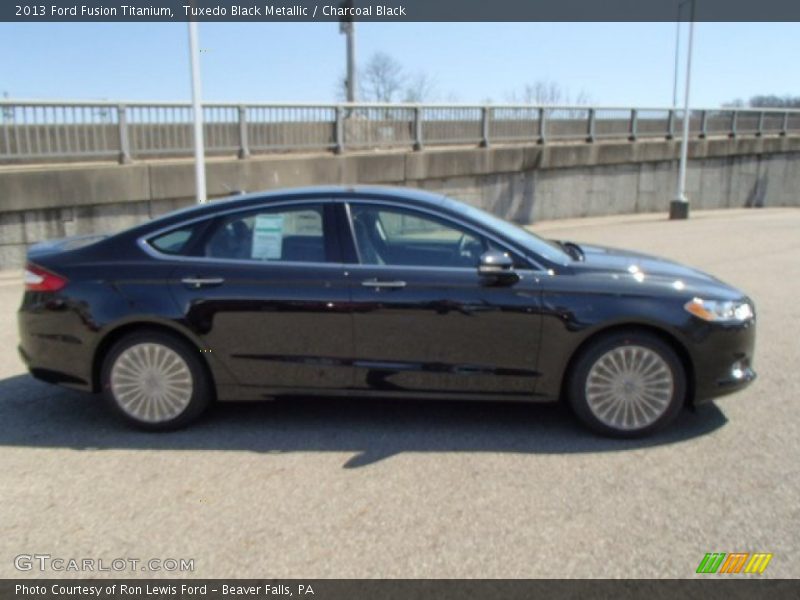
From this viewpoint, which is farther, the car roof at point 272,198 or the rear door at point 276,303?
the car roof at point 272,198

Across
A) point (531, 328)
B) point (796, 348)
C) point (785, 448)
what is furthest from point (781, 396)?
point (531, 328)

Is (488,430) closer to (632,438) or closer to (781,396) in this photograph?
(632,438)

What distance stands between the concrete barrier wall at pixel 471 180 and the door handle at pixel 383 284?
455cm

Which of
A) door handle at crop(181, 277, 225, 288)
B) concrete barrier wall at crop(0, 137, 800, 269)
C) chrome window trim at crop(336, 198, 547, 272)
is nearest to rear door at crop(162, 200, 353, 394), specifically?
door handle at crop(181, 277, 225, 288)

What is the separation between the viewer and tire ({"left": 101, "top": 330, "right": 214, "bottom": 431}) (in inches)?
177

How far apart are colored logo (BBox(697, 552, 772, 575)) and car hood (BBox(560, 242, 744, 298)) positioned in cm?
176

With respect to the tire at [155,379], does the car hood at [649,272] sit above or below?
above

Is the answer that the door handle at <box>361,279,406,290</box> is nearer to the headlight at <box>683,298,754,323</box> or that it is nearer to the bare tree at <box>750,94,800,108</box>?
the headlight at <box>683,298,754,323</box>

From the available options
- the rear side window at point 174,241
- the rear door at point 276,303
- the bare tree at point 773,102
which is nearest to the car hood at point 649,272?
the rear door at point 276,303

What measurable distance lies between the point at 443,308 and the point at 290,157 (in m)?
9.51

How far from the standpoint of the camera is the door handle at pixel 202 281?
175 inches

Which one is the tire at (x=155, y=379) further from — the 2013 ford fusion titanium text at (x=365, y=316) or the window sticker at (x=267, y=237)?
the window sticker at (x=267, y=237)
